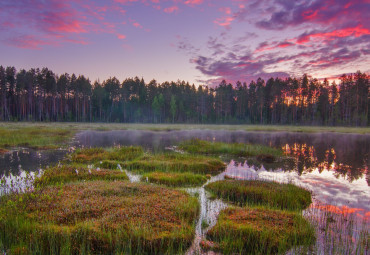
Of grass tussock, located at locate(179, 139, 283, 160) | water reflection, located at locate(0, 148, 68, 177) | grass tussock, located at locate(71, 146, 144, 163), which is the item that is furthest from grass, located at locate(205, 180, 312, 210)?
water reflection, located at locate(0, 148, 68, 177)

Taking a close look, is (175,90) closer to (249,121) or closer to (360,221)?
(249,121)

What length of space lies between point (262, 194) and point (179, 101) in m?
99.4

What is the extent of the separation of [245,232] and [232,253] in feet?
2.91

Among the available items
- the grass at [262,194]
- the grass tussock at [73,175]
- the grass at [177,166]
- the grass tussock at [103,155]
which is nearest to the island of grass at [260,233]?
the grass at [262,194]

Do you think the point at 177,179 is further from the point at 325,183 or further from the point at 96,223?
the point at 325,183

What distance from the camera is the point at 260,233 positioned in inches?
255

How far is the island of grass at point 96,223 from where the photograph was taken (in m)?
5.73

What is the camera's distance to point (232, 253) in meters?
5.89

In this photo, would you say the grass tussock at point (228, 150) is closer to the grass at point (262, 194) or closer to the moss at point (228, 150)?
the moss at point (228, 150)

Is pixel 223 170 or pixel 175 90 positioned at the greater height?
pixel 175 90

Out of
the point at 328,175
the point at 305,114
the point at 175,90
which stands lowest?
the point at 328,175

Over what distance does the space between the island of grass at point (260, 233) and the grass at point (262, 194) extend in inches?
62.6

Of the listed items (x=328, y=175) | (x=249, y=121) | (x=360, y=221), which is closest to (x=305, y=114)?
(x=249, y=121)

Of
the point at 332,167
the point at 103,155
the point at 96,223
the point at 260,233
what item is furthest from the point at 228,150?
the point at 96,223
